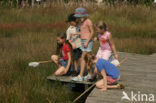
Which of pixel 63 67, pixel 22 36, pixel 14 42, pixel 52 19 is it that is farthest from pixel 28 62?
pixel 52 19

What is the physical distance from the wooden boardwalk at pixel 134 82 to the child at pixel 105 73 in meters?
0.11

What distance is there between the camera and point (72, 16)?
20.5ft

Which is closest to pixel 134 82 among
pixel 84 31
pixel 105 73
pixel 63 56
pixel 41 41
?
pixel 105 73

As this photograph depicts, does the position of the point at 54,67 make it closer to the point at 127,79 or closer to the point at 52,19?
the point at 127,79

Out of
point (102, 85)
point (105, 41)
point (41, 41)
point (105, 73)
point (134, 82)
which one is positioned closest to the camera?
point (102, 85)

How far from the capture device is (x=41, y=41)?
34.9 feet

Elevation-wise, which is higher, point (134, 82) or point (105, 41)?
point (105, 41)

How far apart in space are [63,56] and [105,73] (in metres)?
1.14

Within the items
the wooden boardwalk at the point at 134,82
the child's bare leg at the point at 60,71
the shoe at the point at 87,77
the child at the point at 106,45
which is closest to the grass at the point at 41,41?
the child's bare leg at the point at 60,71

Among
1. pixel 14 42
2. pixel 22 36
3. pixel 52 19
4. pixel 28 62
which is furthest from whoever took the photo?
pixel 52 19

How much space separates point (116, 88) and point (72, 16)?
1.68 m

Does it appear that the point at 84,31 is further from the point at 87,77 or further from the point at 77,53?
the point at 87,77

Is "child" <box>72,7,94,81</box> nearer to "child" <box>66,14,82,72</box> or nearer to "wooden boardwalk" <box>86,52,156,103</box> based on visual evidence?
"child" <box>66,14,82,72</box>

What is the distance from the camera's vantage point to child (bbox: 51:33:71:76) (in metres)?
6.12
